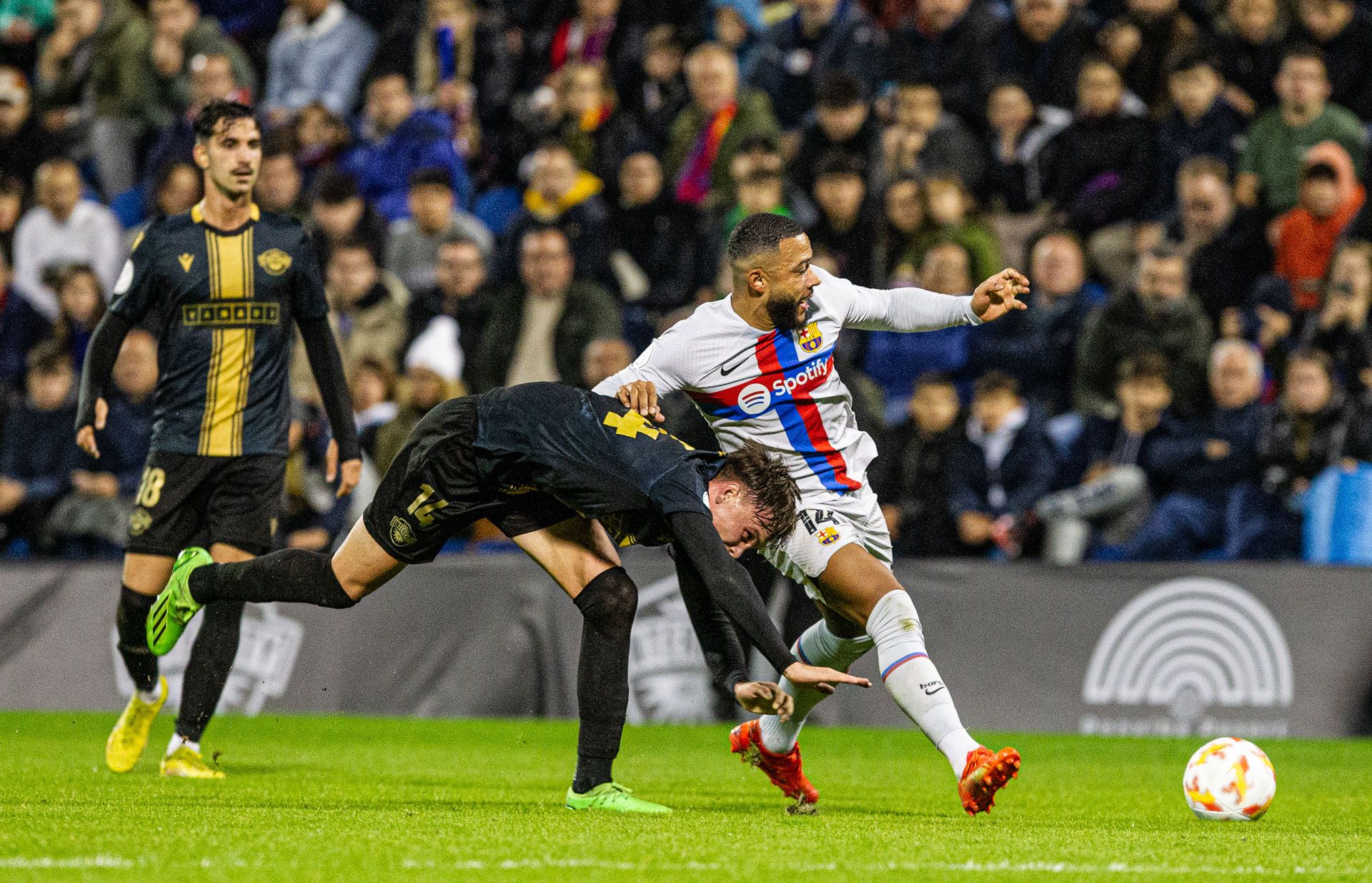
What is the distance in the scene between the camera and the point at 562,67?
1669 cm

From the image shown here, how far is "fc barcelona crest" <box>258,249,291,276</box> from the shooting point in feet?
25.7

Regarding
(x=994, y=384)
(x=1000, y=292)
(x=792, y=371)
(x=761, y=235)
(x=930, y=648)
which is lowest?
(x=930, y=648)

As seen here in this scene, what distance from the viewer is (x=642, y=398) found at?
629 centimetres

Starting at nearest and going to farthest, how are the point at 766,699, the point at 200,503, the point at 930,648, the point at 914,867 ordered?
1. the point at 914,867
2. the point at 766,699
3. the point at 200,503
4. the point at 930,648

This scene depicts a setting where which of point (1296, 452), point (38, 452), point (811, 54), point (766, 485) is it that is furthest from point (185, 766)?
point (811, 54)

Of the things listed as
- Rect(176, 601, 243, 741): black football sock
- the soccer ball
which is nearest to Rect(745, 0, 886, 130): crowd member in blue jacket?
Rect(176, 601, 243, 741): black football sock

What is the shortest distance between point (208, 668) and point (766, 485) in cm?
288

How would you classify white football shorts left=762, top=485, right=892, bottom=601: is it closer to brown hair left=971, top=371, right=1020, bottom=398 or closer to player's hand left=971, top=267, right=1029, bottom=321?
player's hand left=971, top=267, right=1029, bottom=321

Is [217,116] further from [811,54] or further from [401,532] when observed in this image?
[811,54]

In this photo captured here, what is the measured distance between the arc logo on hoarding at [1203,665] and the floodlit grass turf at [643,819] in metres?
0.42

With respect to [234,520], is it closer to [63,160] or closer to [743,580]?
[743,580]

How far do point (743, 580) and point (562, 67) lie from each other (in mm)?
11765

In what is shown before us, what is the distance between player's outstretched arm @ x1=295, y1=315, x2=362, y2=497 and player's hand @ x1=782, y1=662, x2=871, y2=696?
122 inches

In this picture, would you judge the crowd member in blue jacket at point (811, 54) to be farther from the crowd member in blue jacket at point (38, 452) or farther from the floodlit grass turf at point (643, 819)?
the floodlit grass turf at point (643, 819)
